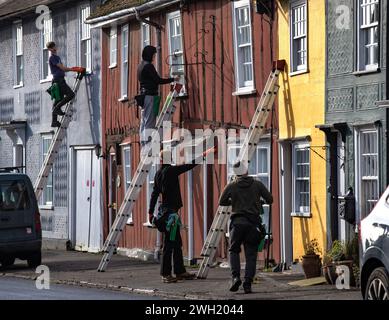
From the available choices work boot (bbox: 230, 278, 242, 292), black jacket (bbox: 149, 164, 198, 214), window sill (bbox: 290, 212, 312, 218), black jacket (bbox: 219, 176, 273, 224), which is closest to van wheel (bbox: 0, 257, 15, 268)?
black jacket (bbox: 149, 164, 198, 214)

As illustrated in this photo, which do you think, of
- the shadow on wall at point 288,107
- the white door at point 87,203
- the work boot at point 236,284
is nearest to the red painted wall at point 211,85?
the shadow on wall at point 288,107

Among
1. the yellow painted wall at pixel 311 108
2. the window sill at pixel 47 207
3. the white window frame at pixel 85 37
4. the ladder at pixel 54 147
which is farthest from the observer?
the window sill at pixel 47 207

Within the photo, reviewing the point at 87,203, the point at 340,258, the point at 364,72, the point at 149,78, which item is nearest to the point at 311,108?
the point at 364,72

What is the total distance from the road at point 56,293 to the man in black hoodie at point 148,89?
6379mm

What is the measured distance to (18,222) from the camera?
29438 mm

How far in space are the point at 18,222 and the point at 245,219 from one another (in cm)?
900

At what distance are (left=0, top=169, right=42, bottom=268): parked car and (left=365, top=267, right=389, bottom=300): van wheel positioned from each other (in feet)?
47.4

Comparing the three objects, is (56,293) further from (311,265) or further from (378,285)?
(378,285)

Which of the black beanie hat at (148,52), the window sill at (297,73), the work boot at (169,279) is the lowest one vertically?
the work boot at (169,279)

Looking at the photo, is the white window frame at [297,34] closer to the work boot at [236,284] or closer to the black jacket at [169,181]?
the black jacket at [169,181]

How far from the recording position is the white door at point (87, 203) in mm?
36531

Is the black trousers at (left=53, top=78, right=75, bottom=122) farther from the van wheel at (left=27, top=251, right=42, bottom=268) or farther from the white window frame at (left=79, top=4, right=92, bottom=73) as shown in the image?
the van wheel at (left=27, top=251, right=42, bottom=268)

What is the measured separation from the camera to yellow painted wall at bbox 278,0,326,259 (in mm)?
25250

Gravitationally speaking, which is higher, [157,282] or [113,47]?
[113,47]
